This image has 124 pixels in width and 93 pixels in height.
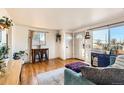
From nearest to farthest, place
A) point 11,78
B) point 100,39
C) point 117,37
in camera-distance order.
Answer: point 11,78 → point 117,37 → point 100,39

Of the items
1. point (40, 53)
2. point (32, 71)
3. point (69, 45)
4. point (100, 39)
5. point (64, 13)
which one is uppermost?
point (64, 13)

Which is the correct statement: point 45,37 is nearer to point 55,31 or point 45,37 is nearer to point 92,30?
point 55,31

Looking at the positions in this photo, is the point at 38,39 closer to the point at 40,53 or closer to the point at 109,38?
the point at 40,53

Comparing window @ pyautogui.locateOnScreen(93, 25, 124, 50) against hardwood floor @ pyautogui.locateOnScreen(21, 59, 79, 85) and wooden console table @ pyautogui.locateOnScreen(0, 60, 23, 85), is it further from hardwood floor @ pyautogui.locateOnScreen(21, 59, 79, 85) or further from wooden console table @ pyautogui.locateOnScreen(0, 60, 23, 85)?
wooden console table @ pyautogui.locateOnScreen(0, 60, 23, 85)

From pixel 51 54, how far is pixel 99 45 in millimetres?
3598

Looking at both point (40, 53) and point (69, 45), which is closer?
point (40, 53)

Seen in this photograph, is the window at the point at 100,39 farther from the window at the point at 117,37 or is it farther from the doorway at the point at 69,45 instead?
the doorway at the point at 69,45

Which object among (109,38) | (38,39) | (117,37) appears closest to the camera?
(117,37)

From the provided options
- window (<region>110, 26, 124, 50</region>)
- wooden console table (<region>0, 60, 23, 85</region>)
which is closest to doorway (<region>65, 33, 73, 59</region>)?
window (<region>110, 26, 124, 50</region>)

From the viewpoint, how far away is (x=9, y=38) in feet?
17.4

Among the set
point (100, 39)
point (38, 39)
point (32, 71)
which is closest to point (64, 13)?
point (32, 71)

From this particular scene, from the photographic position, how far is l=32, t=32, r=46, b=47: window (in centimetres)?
732

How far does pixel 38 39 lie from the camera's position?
7.53 metres
